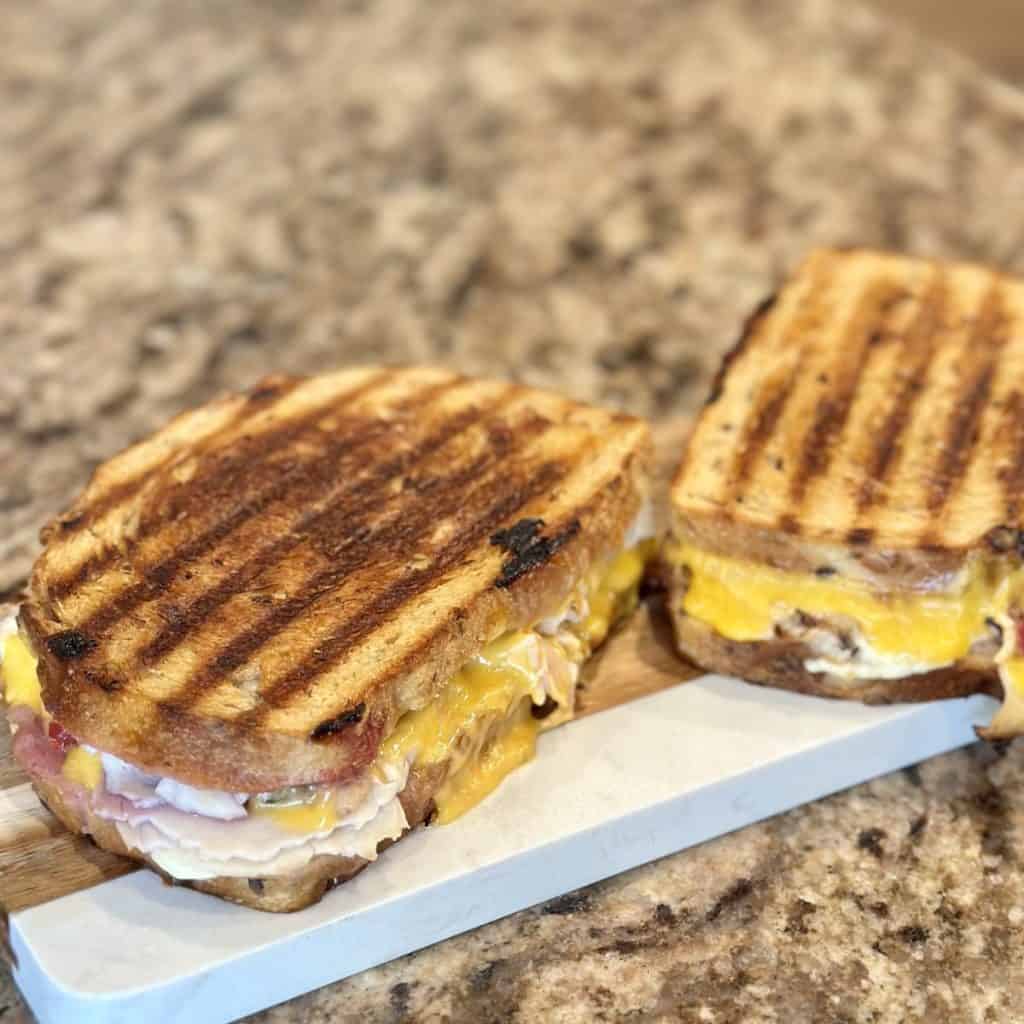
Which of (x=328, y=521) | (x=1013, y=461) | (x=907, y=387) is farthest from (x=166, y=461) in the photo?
(x=1013, y=461)

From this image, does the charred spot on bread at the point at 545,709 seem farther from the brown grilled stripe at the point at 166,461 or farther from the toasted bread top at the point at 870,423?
the brown grilled stripe at the point at 166,461

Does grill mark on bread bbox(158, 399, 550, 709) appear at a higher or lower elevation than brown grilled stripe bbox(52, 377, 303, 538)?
lower

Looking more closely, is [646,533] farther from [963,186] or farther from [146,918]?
[963,186]

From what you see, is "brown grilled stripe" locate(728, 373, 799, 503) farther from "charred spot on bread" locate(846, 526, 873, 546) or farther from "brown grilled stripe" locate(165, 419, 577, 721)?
"brown grilled stripe" locate(165, 419, 577, 721)

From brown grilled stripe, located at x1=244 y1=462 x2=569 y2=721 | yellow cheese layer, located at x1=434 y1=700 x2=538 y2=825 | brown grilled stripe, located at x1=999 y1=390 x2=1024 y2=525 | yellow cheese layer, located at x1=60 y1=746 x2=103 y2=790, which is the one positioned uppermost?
brown grilled stripe, located at x1=999 y1=390 x2=1024 y2=525

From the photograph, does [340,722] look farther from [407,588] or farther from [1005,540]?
[1005,540]

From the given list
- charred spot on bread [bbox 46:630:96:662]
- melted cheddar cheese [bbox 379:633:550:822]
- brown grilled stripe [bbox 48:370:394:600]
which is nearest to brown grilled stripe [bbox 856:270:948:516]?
melted cheddar cheese [bbox 379:633:550:822]

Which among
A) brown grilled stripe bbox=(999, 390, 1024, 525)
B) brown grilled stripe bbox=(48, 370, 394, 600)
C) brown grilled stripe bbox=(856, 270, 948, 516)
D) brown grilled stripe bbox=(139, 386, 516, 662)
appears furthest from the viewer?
brown grilled stripe bbox=(856, 270, 948, 516)
